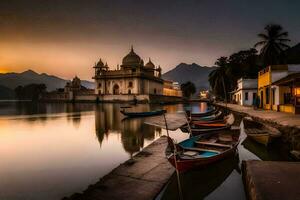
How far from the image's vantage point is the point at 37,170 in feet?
36.3

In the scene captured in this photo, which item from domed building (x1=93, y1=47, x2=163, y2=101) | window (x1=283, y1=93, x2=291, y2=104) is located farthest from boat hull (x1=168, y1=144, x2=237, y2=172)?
domed building (x1=93, y1=47, x2=163, y2=101)

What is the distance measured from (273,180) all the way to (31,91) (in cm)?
16130

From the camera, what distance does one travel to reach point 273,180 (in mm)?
6527

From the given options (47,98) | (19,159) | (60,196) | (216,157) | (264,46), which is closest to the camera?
(60,196)

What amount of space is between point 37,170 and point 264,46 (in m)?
48.7

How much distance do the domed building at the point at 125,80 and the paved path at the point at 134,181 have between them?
78.4m

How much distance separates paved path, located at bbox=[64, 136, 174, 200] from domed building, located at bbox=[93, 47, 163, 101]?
257 feet

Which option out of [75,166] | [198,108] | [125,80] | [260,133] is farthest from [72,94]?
[260,133]

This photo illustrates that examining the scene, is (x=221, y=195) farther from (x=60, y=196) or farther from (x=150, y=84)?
(x=150, y=84)

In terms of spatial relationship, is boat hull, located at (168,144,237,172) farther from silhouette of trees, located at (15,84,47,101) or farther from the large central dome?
silhouette of trees, located at (15,84,47,101)

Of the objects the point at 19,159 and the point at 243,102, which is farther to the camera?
the point at 243,102

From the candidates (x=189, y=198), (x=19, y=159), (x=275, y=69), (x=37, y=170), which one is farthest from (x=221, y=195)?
(x=275, y=69)

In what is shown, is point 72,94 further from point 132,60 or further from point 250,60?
point 250,60

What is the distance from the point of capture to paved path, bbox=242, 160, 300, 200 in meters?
5.64
